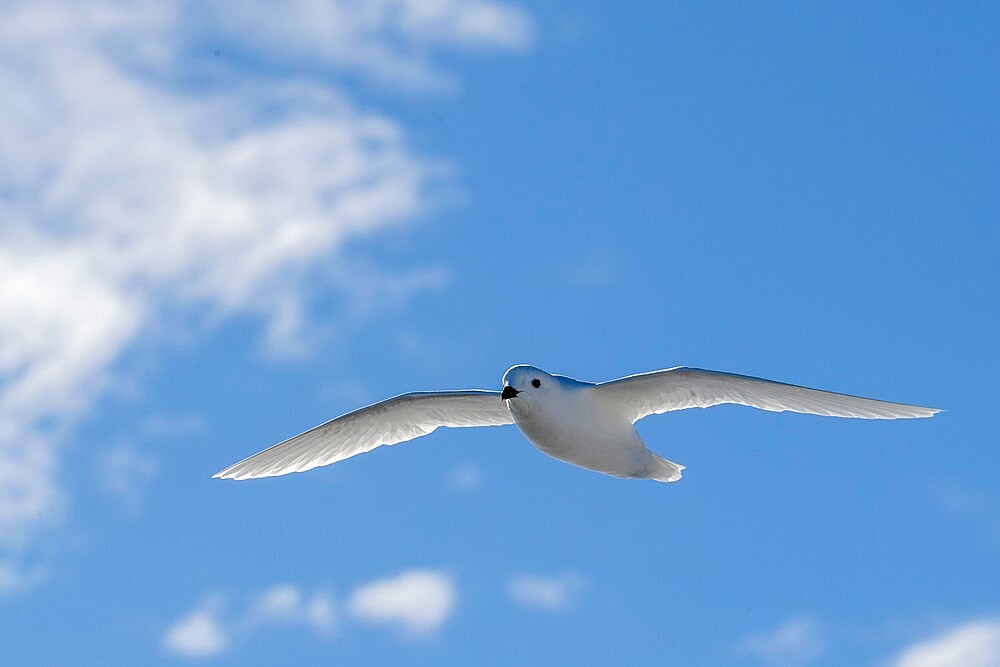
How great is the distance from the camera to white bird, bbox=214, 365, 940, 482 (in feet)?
47.9

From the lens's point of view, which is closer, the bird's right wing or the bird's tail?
the bird's tail

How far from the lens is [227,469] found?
56.3 feet

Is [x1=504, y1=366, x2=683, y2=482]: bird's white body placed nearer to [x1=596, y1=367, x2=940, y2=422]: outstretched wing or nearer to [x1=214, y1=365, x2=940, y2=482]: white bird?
[x1=214, y1=365, x2=940, y2=482]: white bird

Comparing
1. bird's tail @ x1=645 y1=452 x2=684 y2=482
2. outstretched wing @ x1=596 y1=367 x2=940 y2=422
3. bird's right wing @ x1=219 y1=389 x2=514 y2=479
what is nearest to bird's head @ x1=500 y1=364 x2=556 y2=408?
outstretched wing @ x1=596 y1=367 x2=940 y2=422

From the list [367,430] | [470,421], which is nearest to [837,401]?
[470,421]

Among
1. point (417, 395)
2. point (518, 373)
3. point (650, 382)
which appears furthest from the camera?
point (417, 395)

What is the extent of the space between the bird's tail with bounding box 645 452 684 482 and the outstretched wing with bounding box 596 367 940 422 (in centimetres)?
58

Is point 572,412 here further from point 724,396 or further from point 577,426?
point 724,396

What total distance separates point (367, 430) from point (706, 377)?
15.1 ft

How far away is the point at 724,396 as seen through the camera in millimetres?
16047

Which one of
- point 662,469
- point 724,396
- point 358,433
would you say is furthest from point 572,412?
point 358,433

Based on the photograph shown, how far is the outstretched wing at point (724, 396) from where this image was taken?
15.4 m

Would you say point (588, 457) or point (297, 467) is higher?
point (297, 467)

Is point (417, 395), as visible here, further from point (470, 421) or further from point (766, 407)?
point (766, 407)
